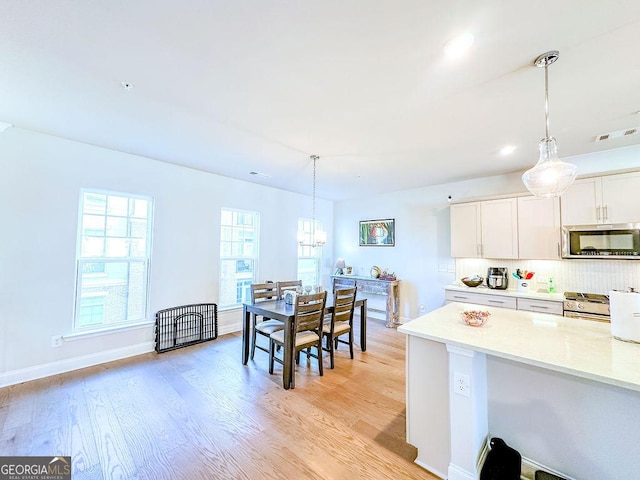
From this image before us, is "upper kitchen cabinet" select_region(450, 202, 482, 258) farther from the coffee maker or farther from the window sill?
the window sill

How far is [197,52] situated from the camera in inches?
65.8

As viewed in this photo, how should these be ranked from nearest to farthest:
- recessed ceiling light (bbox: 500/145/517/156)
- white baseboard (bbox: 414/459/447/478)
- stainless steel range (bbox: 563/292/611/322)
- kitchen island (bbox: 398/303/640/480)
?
1. kitchen island (bbox: 398/303/640/480)
2. white baseboard (bbox: 414/459/447/478)
3. stainless steel range (bbox: 563/292/611/322)
4. recessed ceiling light (bbox: 500/145/517/156)

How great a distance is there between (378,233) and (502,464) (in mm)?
4438

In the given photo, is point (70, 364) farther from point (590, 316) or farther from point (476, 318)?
point (590, 316)

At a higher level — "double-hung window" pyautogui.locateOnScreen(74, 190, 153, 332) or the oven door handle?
"double-hung window" pyautogui.locateOnScreen(74, 190, 153, 332)

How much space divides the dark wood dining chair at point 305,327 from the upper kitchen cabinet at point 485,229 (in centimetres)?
264

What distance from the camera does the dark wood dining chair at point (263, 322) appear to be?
10.7ft

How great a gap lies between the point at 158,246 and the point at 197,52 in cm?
296

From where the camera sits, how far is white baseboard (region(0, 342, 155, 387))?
2789mm

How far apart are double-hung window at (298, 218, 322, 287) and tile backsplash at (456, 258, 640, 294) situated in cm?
350

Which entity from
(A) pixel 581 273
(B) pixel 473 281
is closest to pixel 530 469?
(B) pixel 473 281

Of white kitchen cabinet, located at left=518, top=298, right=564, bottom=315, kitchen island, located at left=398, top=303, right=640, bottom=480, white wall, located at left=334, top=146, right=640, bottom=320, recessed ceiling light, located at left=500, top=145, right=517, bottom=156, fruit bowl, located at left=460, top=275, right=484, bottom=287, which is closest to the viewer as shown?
kitchen island, located at left=398, top=303, right=640, bottom=480

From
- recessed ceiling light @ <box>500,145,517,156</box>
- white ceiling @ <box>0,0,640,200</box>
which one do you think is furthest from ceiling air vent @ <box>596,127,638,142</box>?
recessed ceiling light @ <box>500,145,517,156</box>

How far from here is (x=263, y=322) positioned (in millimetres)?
3637
